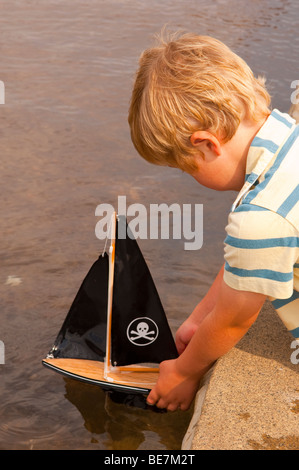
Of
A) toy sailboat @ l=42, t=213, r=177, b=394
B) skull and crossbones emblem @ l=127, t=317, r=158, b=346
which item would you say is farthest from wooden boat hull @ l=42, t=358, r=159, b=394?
skull and crossbones emblem @ l=127, t=317, r=158, b=346

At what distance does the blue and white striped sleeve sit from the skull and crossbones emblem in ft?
2.46

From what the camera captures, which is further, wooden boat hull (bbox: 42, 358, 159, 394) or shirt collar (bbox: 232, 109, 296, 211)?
wooden boat hull (bbox: 42, 358, 159, 394)

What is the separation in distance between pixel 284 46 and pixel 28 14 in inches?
105

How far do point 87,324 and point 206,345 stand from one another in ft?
2.25

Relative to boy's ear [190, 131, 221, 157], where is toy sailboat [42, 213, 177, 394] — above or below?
below

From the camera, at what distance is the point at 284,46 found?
6.73 m

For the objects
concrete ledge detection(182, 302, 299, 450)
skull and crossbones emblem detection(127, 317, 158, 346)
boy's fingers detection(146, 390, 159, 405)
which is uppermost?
concrete ledge detection(182, 302, 299, 450)

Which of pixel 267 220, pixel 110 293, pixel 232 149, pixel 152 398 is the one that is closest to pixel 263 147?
pixel 232 149

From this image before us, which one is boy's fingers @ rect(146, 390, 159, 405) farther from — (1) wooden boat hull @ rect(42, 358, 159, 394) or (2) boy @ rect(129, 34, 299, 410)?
(2) boy @ rect(129, 34, 299, 410)

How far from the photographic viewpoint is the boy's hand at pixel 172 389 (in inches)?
93.4

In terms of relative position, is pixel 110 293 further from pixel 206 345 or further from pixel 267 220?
pixel 267 220

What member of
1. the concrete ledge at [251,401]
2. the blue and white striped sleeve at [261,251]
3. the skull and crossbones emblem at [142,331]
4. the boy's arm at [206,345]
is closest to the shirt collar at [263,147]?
the blue and white striped sleeve at [261,251]

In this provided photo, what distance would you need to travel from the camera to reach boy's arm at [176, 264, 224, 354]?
252 centimetres

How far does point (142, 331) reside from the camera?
261 cm
